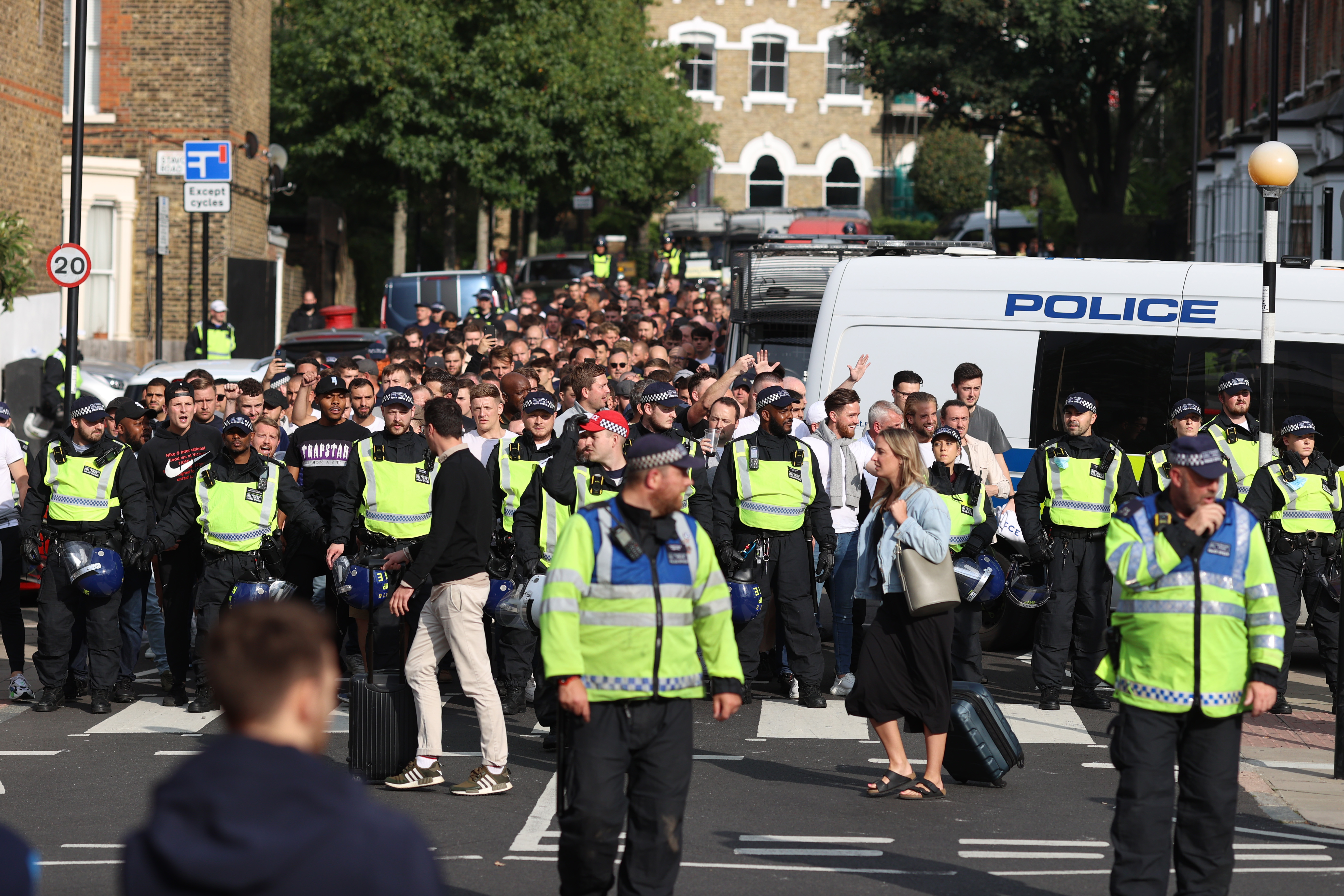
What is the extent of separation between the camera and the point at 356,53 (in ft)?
110

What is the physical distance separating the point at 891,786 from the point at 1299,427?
13.0 feet

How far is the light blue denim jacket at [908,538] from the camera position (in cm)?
825

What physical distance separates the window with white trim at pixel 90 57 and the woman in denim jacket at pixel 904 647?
24.1 m

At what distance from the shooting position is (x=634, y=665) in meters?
5.91

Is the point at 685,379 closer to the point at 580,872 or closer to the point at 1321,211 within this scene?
the point at 580,872

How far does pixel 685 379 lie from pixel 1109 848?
705 cm

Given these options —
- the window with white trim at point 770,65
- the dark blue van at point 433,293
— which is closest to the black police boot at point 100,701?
the dark blue van at point 433,293

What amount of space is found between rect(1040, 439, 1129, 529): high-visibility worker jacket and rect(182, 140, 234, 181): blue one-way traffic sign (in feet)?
48.4

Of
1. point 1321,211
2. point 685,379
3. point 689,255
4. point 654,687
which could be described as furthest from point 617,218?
point 654,687

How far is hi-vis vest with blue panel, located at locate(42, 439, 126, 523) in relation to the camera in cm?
1038

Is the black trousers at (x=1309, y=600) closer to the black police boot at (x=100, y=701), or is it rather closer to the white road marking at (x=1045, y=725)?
the white road marking at (x=1045, y=725)

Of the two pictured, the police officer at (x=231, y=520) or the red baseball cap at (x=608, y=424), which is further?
the police officer at (x=231, y=520)

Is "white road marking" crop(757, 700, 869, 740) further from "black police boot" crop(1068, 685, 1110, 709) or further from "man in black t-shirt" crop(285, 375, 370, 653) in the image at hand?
"man in black t-shirt" crop(285, 375, 370, 653)

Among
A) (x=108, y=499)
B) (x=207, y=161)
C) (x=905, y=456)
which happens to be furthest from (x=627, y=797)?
(x=207, y=161)
